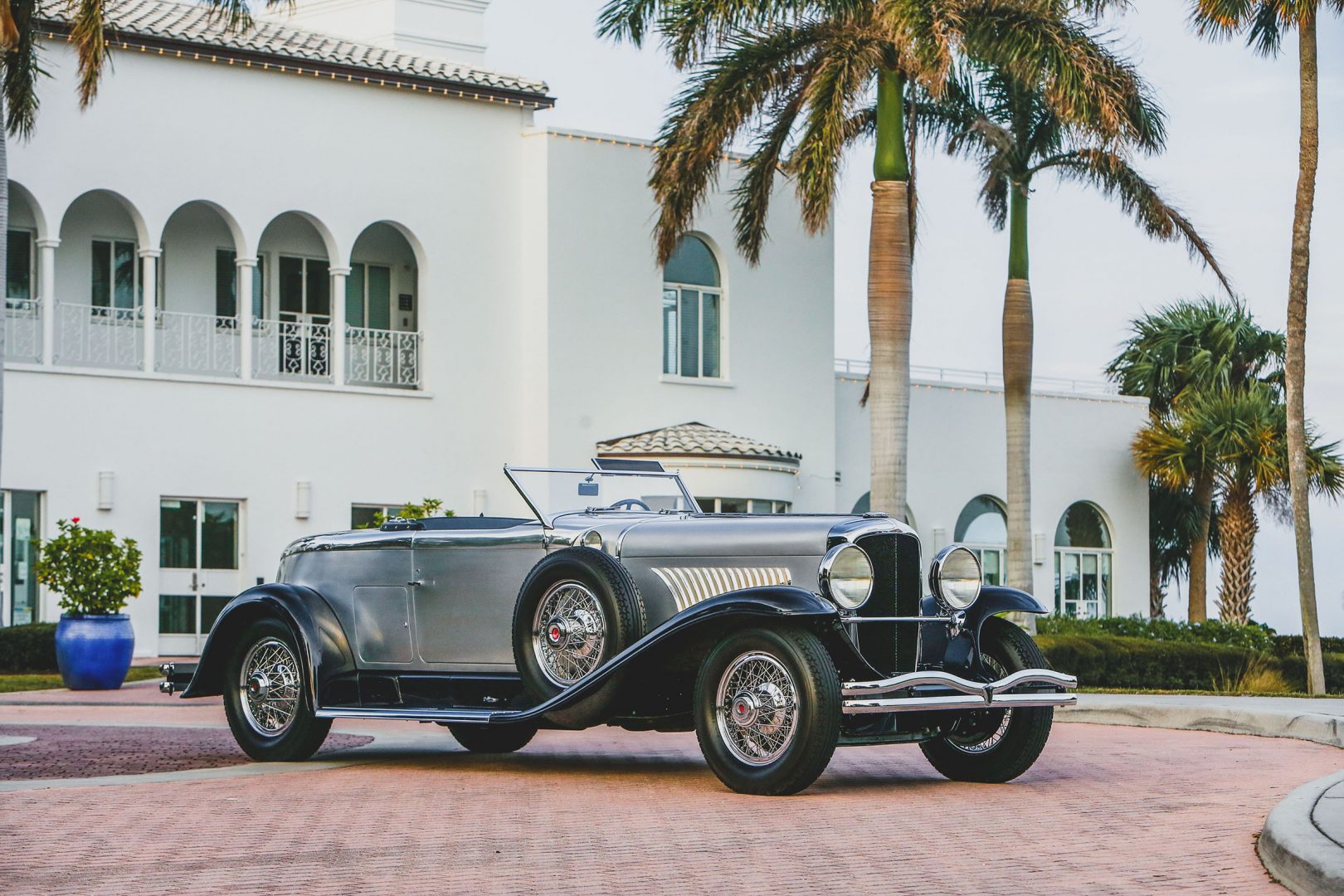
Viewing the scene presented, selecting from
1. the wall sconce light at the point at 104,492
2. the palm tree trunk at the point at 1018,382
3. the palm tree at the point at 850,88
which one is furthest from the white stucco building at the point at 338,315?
the palm tree at the point at 850,88

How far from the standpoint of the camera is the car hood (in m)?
9.09

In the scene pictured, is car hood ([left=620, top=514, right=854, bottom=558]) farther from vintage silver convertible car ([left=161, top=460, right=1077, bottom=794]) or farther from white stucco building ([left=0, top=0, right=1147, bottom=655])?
white stucco building ([left=0, top=0, right=1147, bottom=655])

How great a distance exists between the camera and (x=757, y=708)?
859 centimetres

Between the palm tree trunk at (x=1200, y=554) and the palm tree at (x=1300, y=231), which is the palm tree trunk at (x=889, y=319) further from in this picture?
the palm tree trunk at (x=1200, y=554)

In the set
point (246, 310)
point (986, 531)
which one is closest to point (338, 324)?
point (246, 310)

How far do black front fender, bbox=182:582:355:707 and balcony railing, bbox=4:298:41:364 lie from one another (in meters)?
15.5

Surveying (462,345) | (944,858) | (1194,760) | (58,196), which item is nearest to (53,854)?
(944,858)

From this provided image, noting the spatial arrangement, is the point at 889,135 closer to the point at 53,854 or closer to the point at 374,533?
the point at 374,533

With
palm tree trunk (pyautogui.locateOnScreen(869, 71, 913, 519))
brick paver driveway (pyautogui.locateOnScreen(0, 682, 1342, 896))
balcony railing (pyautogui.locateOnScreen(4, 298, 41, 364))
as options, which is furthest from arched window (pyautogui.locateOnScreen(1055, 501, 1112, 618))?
brick paver driveway (pyautogui.locateOnScreen(0, 682, 1342, 896))

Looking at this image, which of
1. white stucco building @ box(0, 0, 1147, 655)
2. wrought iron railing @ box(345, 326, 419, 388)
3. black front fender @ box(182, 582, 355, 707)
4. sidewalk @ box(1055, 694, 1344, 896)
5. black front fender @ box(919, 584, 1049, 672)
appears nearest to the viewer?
sidewalk @ box(1055, 694, 1344, 896)

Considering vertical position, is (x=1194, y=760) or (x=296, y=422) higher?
(x=296, y=422)

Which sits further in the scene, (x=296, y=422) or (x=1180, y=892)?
(x=296, y=422)

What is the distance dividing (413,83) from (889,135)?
888 centimetres

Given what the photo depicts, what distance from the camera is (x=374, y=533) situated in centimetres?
1072
